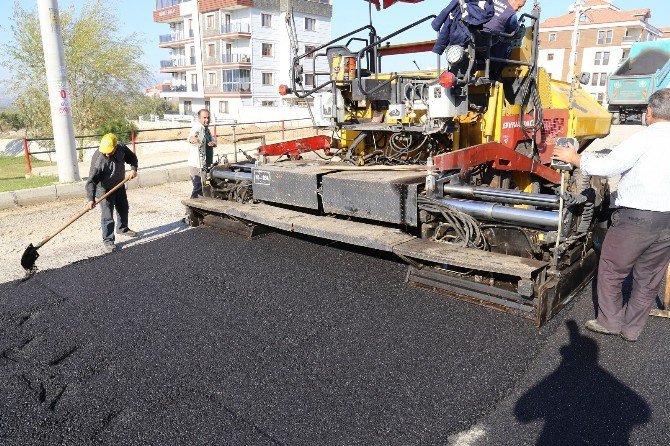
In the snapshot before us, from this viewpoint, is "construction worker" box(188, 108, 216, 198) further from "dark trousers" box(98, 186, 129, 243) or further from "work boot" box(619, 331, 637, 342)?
"work boot" box(619, 331, 637, 342)

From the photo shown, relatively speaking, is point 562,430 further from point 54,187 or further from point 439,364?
point 54,187

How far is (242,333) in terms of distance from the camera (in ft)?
11.3

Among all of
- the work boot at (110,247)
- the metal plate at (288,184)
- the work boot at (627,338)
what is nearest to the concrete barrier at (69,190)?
the work boot at (110,247)

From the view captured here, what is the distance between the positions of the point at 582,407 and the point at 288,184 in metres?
3.09

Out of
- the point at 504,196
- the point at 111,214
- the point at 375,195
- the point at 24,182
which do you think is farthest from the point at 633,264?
the point at 24,182

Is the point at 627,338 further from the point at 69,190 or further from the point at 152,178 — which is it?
the point at 152,178

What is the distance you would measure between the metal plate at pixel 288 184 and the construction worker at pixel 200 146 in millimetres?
A: 1291

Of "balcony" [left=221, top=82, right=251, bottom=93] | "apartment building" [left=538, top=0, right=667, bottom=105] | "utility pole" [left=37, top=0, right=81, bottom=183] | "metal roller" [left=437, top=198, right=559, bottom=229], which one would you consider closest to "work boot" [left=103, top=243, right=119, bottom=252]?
"metal roller" [left=437, top=198, right=559, bottom=229]

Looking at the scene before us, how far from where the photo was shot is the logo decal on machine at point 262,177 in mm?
5035

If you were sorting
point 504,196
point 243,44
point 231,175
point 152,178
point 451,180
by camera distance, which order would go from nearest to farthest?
point 504,196
point 451,180
point 231,175
point 152,178
point 243,44

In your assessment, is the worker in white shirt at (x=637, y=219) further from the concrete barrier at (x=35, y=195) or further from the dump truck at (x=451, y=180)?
the concrete barrier at (x=35, y=195)

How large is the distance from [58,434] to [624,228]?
10.9 feet

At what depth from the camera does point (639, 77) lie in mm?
21062

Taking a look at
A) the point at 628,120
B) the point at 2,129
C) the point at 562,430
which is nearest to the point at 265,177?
the point at 562,430
